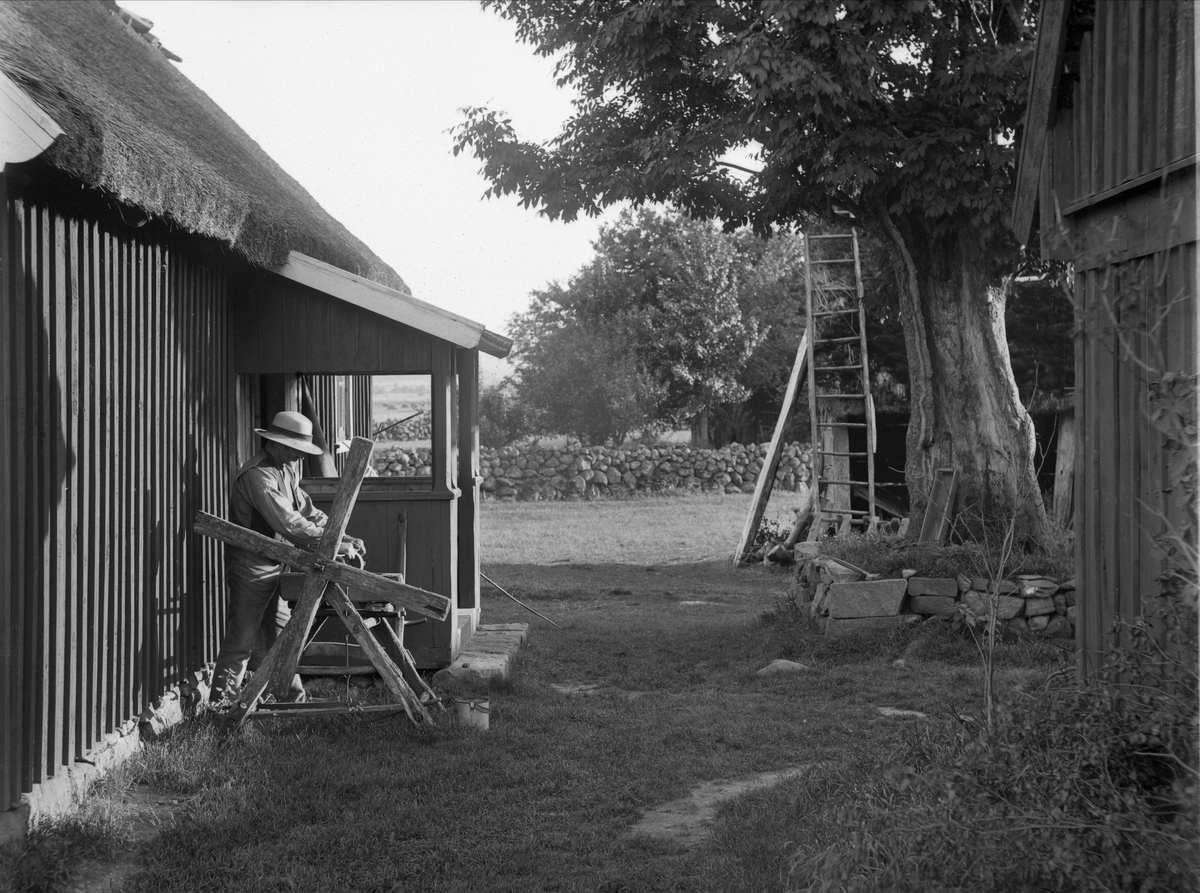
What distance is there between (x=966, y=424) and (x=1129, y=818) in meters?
8.33

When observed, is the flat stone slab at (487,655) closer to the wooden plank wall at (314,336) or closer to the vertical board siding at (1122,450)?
the wooden plank wall at (314,336)

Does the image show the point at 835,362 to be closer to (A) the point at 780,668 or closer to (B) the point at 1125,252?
(A) the point at 780,668

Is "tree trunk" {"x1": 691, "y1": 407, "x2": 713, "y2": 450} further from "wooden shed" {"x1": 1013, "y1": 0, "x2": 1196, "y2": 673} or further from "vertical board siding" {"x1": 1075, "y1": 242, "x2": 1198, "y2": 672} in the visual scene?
"vertical board siding" {"x1": 1075, "y1": 242, "x2": 1198, "y2": 672}

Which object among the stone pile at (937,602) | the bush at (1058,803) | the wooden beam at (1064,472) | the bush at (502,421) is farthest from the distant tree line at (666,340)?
the bush at (1058,803)

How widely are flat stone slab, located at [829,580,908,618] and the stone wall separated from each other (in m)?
17.8

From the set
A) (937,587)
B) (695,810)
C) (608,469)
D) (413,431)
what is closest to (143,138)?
(695,810)

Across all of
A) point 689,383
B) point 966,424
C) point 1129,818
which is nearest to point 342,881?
point 1129,818

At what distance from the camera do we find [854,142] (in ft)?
33.2

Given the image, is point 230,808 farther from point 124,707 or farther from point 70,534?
point 70,534

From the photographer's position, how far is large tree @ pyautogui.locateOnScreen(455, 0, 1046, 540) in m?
9.93

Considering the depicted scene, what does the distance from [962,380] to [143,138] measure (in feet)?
27.9

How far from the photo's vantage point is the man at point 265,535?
6777 millimetres

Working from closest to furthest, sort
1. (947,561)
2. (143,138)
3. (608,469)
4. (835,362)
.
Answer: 1. (143,138)
2. (947,561)
3. (835,362)
4. (608,469)

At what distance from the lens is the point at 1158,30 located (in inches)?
186
